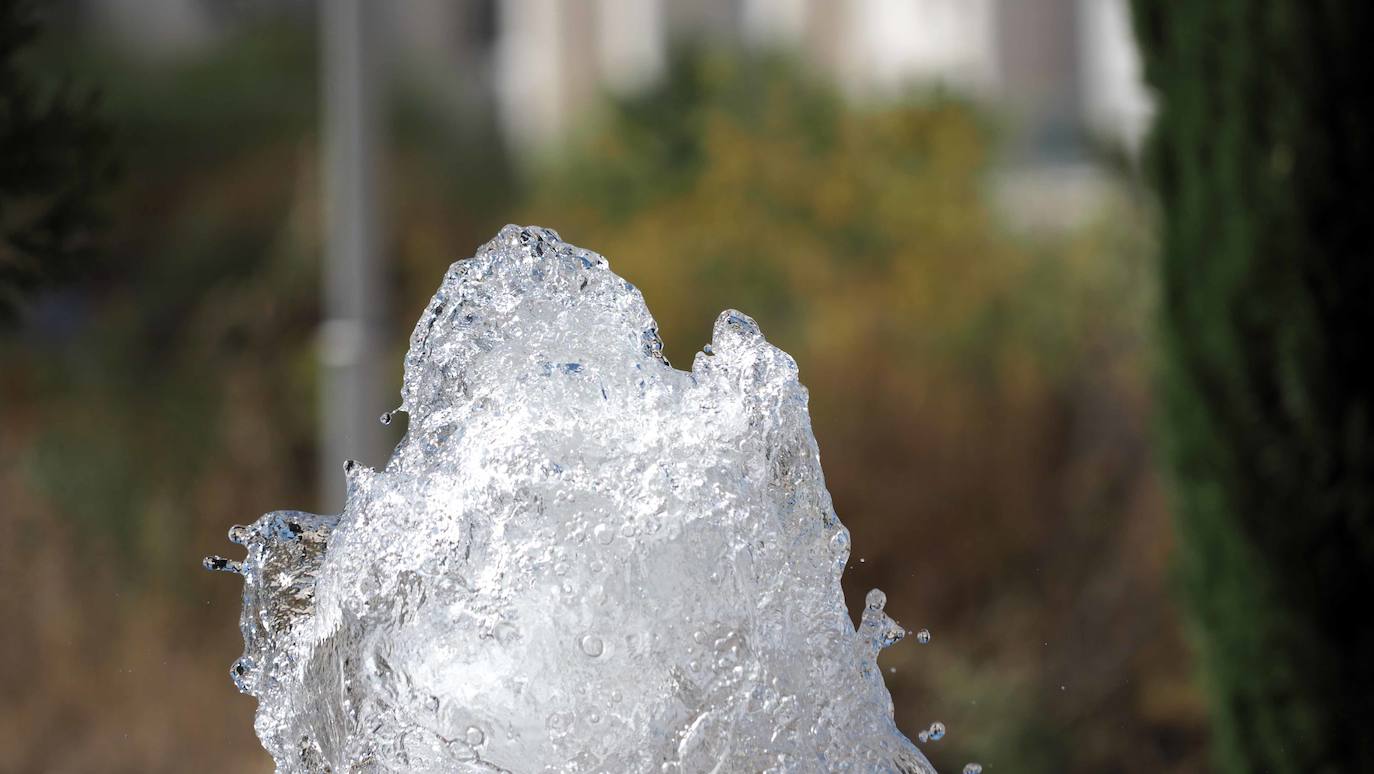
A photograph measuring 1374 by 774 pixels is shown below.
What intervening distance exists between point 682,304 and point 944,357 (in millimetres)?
1065

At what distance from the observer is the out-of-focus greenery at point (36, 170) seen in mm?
1580

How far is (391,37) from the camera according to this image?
24.7 feet

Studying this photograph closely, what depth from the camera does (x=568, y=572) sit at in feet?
3.28

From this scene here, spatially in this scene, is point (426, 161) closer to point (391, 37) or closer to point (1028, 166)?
point (391, 37)

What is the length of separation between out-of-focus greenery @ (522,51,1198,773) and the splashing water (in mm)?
2857

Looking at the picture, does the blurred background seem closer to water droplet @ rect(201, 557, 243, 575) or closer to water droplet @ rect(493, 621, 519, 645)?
water droplet @ rect(201, 557, 243, 575)

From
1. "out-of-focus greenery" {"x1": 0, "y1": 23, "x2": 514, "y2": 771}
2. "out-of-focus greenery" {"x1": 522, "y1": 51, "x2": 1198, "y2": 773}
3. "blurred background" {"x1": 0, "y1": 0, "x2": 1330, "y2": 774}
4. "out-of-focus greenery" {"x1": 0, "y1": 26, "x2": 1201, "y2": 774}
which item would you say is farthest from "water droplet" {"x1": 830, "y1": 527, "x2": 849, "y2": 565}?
"out-of-focus greenery" {"x1": 522, "y1": 51, "x2": 1198, "y2": 773}

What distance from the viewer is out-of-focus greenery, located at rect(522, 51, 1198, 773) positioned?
4.12 m

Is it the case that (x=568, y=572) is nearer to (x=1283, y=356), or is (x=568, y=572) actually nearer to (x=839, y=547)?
(x=839, y=547)

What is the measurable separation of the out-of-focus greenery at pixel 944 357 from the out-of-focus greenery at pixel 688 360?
0.04 feet

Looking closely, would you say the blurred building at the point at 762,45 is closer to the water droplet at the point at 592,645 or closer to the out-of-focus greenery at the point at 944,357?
the out-of-focus greenery at the point at 944,357

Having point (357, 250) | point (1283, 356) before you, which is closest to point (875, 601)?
point (1283, 356)

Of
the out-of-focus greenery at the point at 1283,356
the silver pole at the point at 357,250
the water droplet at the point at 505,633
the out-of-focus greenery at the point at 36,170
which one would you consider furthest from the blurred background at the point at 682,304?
the water droplet at the point at 505,633

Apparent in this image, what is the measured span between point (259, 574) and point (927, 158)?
4.73 metres
